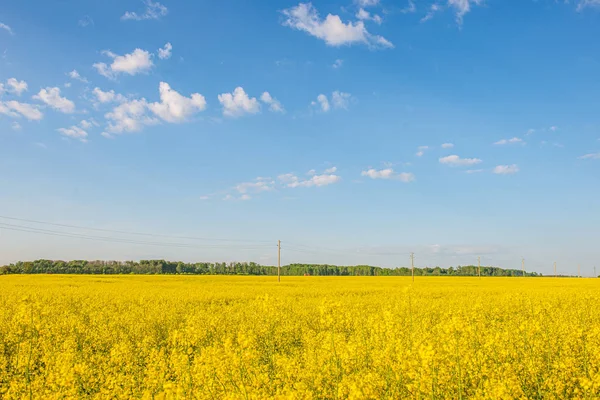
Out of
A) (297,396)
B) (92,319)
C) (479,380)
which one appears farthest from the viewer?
(92,319)

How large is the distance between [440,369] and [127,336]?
28.3 feet

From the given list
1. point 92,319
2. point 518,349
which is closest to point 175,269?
point 92,319

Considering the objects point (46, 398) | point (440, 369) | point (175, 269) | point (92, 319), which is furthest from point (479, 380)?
point (175, 269)

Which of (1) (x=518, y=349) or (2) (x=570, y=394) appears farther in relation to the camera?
(1) (x=518, y=349)

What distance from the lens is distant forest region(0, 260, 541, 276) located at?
9219 cm

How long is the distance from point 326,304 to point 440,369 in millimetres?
1570

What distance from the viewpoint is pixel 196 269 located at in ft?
374

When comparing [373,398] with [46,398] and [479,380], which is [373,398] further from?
[46,398]

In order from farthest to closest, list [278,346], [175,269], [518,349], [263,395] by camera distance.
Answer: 1. [175,269]
2. [278,346]
3. [518,349]
4. [263,395]

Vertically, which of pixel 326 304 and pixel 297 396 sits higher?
pixel 326 304

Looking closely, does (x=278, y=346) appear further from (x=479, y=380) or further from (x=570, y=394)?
(x=570, y=394)

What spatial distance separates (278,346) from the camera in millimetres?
9945

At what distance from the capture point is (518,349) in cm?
702

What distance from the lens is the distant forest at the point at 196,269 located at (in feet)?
302
